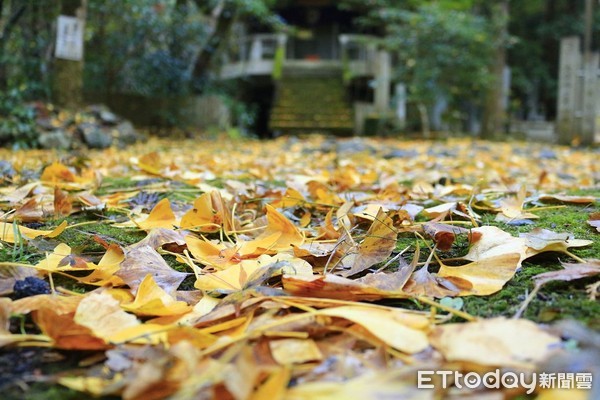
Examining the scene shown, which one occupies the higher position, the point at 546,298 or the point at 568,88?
the point at 568,88

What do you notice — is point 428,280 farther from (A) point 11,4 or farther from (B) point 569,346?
(A) point 11,4

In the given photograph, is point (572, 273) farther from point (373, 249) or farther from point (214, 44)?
point (214, 44)

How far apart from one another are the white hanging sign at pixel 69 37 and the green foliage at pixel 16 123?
69cm

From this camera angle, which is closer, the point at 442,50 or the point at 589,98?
the point at 589,98

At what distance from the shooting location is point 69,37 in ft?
18.2

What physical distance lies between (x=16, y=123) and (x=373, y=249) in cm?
492

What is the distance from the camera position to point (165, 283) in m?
0.84

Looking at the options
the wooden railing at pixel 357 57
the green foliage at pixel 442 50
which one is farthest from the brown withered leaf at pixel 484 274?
the wooden railing at pixel 357 57

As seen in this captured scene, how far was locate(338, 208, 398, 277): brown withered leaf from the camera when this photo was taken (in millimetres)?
883

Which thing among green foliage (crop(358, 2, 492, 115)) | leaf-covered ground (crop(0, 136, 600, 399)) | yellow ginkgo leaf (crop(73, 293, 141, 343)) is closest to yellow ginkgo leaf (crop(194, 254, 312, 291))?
leaf-covered ground (crop(0, 136, 600, 399))

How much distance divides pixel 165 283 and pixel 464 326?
488mm

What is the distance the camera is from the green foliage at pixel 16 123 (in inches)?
187

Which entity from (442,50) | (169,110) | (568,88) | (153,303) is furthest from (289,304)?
(442,50)

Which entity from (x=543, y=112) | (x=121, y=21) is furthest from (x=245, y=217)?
(x=543, y=112)
